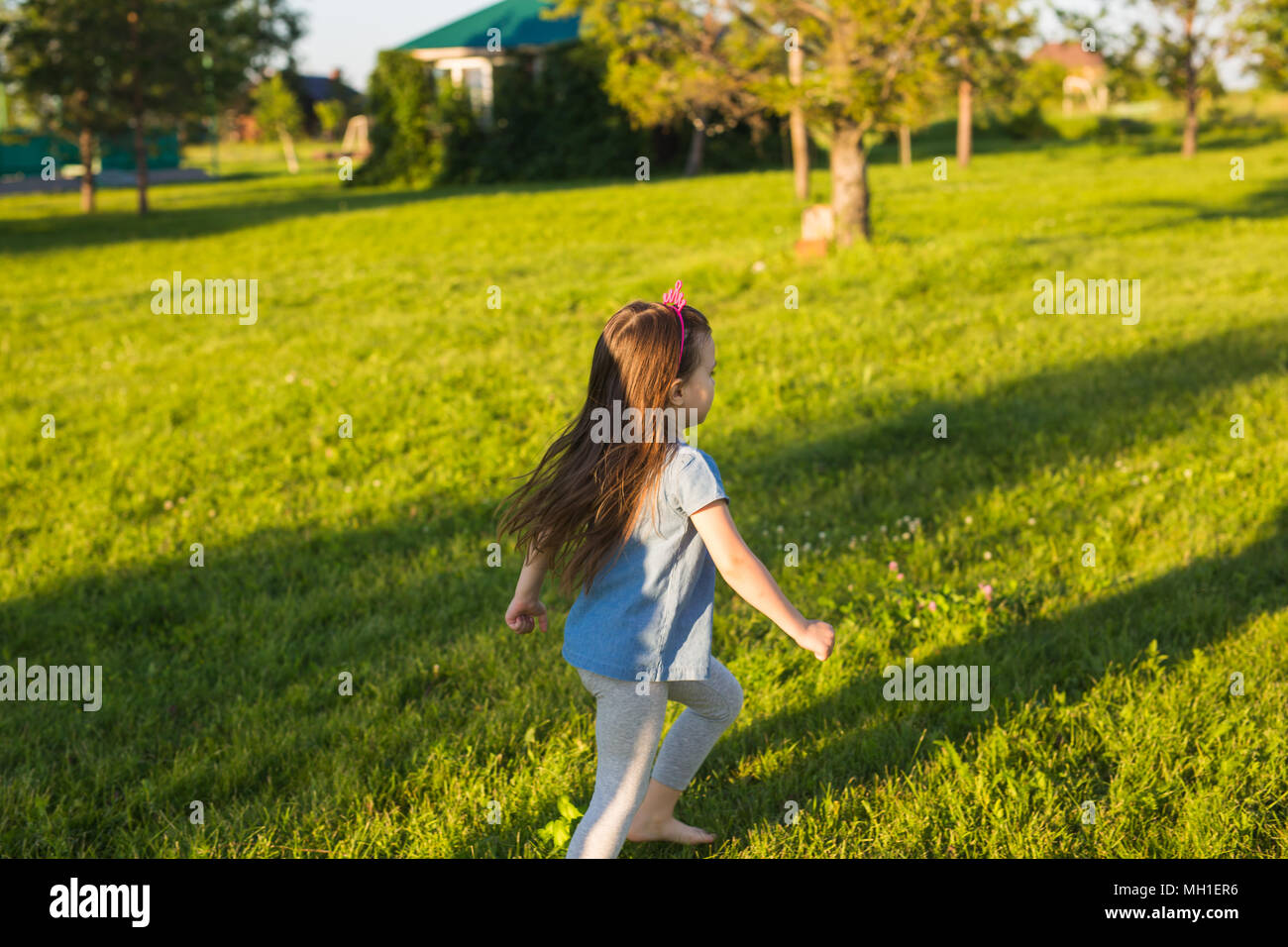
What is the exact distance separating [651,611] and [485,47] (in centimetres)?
3776

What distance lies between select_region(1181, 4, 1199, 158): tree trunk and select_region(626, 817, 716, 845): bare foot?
39066mm

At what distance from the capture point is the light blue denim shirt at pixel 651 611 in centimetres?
280

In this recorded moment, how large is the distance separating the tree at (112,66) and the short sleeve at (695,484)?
86.1 feet

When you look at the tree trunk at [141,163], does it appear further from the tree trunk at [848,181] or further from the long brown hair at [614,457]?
the long brown hair at [614,457]

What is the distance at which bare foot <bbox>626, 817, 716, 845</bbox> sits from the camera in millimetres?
3213

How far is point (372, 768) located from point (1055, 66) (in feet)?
45.7

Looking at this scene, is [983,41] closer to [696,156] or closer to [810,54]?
[810,54]

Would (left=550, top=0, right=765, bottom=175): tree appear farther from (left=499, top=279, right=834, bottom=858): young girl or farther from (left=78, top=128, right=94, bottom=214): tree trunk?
(left=78, top=128, right=94, bottom=214): tree trunk

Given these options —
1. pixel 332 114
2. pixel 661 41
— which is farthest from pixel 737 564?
pixel 332 114

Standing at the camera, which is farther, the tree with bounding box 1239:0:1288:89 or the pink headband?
the tree with bounding box 1239:0:1288:89
